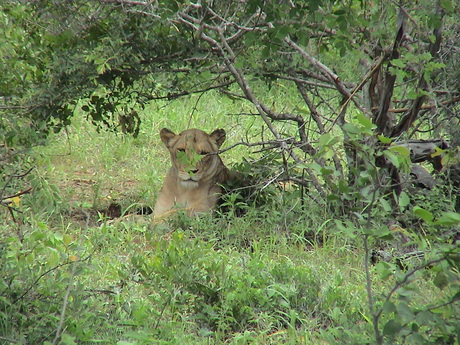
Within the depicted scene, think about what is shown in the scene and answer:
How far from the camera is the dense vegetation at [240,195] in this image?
11.1ft

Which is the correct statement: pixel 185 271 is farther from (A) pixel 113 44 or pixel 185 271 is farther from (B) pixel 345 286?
(A) pixel 113 44

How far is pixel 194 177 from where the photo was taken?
5867mm

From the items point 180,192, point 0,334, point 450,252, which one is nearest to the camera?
point 450,252

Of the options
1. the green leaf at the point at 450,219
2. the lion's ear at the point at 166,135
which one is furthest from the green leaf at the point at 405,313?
the lion's ear at the point at 166,135

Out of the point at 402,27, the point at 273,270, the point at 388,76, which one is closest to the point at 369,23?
the point at 402,27

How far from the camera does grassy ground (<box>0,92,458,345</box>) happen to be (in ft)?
11.2

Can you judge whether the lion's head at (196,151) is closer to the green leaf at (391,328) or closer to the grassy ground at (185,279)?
the grassy ground at (185,279)

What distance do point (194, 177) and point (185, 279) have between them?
1.99 m

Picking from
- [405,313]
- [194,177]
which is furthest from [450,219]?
[194,177]

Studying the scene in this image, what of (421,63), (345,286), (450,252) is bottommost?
(345,286)

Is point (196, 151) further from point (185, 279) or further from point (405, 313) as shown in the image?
point (405, 313)

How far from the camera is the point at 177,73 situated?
5.61 metres

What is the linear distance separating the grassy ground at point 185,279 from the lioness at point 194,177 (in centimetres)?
24

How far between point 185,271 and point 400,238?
1.80 meters
